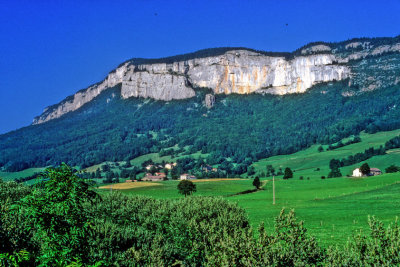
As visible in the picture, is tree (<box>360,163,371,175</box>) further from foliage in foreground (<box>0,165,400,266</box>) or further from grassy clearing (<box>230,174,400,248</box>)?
foliage in foreground (<box>0,165,400,266</box>)

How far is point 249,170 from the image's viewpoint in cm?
17800

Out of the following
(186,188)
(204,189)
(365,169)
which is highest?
(365,169)

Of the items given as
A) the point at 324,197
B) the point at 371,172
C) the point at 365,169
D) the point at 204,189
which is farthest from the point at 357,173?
the point at 204,189

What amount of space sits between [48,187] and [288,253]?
507 inches

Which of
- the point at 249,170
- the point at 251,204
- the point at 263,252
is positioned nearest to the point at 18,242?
the point at 263,252

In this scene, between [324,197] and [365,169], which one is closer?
[324,197]

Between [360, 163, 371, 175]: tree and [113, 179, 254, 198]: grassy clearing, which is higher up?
[360, 163, 371, 175]: tree

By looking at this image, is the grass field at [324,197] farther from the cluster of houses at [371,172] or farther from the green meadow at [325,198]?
the cluster of houses at [371,172]

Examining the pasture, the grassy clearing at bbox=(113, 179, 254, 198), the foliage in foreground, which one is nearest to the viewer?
the foliage in foreground

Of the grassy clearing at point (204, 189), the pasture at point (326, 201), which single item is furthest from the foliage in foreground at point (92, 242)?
the grassy clearing at point (204, 189)

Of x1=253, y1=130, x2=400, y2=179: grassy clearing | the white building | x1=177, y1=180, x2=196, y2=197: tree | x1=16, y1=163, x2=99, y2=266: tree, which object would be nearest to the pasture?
x1=177, y1=180, x2=196, y2=197: tree

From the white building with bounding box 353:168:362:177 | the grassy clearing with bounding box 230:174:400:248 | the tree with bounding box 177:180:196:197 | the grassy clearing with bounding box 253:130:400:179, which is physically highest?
the grassy clearing with bounding box 253:130:400:179

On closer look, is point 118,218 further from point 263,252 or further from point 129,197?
point 263,252

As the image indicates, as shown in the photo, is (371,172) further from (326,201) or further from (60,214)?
(60,214)
